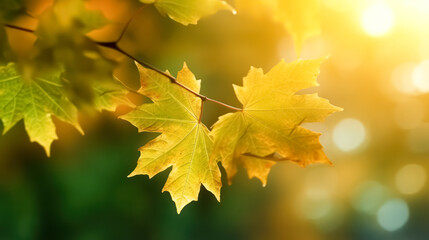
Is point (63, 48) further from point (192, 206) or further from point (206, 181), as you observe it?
point (192, 206)

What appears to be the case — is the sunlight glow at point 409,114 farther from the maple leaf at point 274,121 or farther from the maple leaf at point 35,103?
the maple leaf at point 35,103

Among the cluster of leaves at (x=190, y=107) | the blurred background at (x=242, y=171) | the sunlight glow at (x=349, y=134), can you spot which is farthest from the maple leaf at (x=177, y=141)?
the sunlight glow at (x=349, y=134)

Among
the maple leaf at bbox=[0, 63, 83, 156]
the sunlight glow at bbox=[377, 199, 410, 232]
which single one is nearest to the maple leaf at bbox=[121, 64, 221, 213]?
the maple leaf at bbox=[0, 63, 83, 156]

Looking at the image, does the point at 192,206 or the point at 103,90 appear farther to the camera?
the point at 192,206

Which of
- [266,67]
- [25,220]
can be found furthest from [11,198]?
[266,67]

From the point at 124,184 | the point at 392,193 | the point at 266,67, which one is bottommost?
the point at 392,193

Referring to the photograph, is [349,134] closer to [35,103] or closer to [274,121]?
[274,121]

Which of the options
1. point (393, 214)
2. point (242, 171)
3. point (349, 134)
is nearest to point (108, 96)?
point (242, 171)
